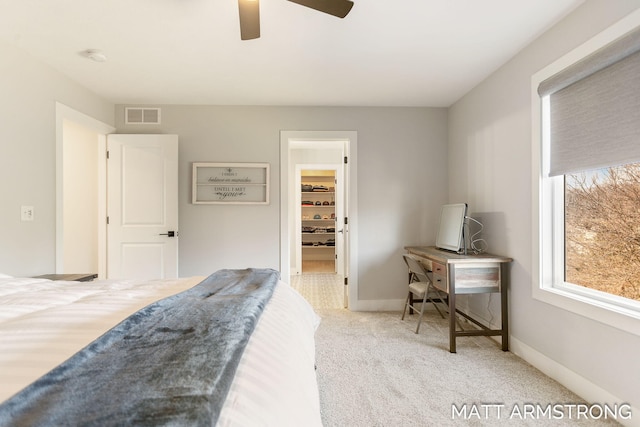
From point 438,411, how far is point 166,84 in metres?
3.38

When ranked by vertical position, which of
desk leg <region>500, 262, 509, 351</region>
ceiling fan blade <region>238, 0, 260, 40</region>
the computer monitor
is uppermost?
ceiling fan blade <region>238, 0, 260, 40</region>

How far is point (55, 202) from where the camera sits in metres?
2.62

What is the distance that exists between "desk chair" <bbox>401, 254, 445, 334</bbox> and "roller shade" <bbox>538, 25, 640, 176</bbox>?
4.53 ft

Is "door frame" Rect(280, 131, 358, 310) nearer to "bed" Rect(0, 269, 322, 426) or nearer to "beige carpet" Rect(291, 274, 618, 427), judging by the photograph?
"beige carpet" Rect(291, 274, 618, 427)

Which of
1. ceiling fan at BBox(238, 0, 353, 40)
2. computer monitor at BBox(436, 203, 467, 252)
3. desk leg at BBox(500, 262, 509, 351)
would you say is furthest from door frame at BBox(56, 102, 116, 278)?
desk leg at BBox(500, 262, 509, 351)

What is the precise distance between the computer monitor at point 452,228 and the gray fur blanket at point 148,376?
2.27 metres

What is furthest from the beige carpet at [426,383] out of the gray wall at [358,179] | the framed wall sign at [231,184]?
the framed wall sign at [231,184]

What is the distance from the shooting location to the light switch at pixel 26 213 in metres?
2.34

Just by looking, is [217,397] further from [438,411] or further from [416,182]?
[416,182]

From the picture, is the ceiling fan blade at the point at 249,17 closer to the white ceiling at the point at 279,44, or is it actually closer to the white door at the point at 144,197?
the white ceiling at the point at 279,44

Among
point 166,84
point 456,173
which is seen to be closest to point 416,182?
point 456,173

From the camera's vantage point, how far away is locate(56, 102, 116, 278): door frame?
264 cm

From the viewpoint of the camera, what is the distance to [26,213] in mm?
2367

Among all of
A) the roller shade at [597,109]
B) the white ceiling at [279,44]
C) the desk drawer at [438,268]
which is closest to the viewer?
the roller shade at [597,109]
